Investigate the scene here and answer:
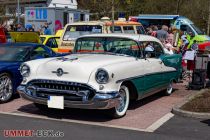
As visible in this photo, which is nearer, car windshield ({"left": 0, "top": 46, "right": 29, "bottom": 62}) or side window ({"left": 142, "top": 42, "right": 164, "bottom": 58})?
side window ({"left": 142, "top": 42, "right": 164, "bottom": 58})

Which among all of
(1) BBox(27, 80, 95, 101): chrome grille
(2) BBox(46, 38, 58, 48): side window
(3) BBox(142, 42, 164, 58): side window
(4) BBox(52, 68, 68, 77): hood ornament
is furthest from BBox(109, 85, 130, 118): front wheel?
(2) BBox(46, 38, 58, 48): side window

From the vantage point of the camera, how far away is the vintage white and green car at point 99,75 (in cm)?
682

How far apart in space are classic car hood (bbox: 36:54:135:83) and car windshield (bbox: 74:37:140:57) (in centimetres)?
52

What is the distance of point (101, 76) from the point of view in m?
6.85

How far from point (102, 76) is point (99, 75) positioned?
0.05m

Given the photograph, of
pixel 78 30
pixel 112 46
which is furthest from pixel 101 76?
pixel 78 30

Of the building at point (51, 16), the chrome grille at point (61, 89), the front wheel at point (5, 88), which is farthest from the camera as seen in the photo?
the building at point (51, 16)

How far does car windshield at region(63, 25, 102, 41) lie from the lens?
42.9ft

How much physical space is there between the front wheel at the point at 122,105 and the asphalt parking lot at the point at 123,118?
0.33 ft

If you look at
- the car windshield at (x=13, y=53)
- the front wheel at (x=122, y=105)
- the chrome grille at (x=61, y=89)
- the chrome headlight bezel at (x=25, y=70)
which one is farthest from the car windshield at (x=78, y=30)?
the chrome grille at (x=61, y=89)

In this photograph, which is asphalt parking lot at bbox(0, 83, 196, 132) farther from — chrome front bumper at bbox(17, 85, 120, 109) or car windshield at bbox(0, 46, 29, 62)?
car windshield at bbox(0, 46, 29, 62)

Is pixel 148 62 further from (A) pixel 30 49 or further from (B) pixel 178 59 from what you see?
(A) pixel 30 49

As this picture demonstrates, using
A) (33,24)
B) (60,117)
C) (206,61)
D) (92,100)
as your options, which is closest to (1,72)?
(60,117)

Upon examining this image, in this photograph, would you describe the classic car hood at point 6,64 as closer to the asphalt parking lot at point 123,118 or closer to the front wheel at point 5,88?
the front wheel at point 5,88
